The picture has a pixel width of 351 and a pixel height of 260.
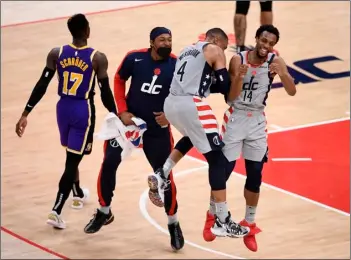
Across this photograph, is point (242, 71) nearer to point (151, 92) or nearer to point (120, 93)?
point (151, 92)

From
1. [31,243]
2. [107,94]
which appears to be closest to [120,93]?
[107,94]

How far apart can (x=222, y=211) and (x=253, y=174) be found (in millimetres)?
540

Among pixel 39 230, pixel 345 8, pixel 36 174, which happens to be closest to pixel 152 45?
pixel 39 230

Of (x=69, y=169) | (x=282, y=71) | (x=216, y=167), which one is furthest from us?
(x=69, y=169)

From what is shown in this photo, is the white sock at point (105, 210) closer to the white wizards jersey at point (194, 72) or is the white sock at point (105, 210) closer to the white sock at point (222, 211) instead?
the white sock at point (222, 211)

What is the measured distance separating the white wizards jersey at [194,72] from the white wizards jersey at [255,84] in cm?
35

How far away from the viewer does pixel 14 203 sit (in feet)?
64.5

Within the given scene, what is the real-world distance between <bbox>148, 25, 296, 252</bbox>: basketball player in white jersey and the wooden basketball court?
Result: 20.4 feet

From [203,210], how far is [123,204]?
1.37m

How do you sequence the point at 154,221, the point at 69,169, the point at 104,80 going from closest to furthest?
the point at 104,80 < the point at 69,169 < the point at 154,221

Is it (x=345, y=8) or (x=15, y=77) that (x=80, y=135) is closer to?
(x=15, y=77)

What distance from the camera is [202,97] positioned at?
11391 millimetres

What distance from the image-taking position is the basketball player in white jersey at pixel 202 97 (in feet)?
36.0

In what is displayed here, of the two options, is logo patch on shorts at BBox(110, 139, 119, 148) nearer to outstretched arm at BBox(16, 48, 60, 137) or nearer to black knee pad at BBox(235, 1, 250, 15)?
outstretched arm at BBox(16, 48, 60, 137)
